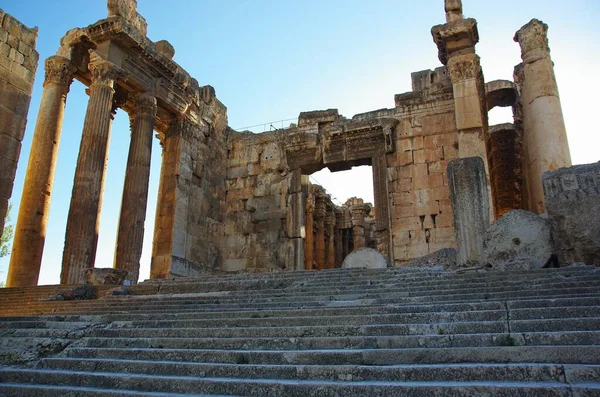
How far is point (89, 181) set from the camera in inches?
472

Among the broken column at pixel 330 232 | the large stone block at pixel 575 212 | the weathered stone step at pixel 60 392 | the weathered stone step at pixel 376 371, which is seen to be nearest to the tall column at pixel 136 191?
the weathered stone step at pixel 60 392

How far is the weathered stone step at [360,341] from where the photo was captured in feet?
11.7

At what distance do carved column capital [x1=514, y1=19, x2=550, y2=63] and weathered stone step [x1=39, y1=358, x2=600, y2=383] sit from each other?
12614 millimetres

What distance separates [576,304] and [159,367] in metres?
3.94

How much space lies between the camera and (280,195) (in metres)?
15.5

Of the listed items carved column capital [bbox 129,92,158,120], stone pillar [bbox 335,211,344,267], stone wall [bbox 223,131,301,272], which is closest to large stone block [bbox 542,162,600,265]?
stone wall [bbox 223,131,301,272]

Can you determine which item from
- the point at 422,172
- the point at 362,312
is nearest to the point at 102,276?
the point at 362,312

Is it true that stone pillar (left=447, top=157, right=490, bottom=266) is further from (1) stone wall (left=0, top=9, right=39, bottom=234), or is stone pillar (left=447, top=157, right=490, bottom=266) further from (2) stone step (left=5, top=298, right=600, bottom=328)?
(1) stone wall (left=0, top=9, right=39, bottom=234)

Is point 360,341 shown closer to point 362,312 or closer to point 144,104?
point 362,312

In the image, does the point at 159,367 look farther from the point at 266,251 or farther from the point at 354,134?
the point at 354,134

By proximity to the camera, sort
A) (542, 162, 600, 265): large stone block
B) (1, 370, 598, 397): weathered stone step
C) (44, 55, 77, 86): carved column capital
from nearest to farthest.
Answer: (1, 370, 598, 397): weathered stone step
(542, 162, 600, 265): large stone block
(44, 55, 77, 86): carved column capital

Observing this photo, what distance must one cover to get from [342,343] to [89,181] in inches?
392

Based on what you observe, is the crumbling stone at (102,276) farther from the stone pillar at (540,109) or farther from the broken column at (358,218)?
the broken column at (358,218)

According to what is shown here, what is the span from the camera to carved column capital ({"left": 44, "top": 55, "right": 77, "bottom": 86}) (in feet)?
46.1
